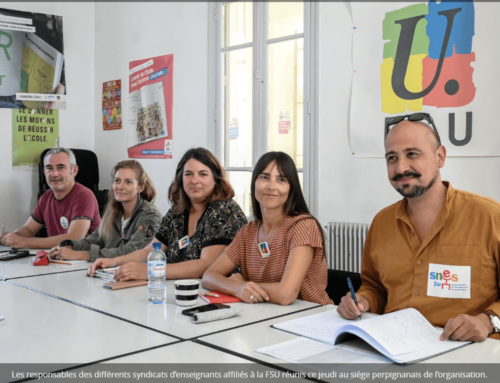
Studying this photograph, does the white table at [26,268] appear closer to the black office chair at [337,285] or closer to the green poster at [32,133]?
the black office chair at [337,285]

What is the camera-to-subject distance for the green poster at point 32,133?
209 inches

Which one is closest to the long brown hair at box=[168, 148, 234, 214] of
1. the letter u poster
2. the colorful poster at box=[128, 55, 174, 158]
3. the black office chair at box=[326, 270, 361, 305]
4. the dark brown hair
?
the dark brown hair

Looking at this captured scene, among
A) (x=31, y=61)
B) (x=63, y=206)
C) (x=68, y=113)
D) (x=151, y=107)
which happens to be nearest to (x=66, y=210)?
(x=63, y=206)

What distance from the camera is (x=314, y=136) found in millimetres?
3824

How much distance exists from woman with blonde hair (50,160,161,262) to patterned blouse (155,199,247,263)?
0.29m

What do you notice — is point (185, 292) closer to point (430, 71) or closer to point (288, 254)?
point (288, 254)

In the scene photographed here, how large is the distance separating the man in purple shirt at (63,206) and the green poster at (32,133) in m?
1.75

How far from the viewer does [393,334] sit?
1.32 meters

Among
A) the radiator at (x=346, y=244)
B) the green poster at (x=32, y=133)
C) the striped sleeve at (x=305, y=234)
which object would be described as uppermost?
the green poster at (x=32, y=133)

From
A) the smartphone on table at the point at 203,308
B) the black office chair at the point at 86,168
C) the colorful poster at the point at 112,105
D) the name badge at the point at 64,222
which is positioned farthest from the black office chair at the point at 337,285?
the colorful poster at the point at 112,105

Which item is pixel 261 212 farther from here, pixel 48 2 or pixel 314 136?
pixel 48 2

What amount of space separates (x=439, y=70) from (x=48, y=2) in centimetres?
430

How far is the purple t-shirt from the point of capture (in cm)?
359

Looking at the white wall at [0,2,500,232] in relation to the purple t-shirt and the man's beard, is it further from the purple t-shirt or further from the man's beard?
the man's beard
